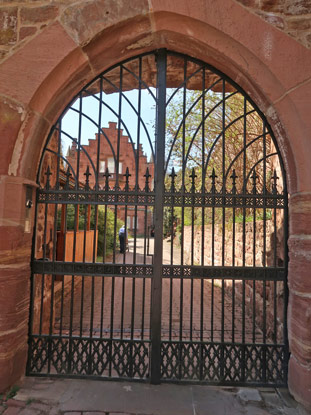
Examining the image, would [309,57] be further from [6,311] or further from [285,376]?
[6,311]

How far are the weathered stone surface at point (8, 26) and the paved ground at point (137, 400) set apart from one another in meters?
3.18

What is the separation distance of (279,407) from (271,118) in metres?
2.57

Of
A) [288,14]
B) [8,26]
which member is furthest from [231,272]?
[8,26]

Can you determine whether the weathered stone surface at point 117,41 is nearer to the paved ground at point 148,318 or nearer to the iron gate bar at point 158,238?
the iron gate bar at point 158,238

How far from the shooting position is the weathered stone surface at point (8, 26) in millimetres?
2426

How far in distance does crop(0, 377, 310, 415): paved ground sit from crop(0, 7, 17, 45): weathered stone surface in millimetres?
3182

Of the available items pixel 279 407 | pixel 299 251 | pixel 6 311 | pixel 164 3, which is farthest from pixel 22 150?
pixel 279 407

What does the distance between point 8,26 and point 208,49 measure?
1909 millimetres

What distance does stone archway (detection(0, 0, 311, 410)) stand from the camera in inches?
90.1

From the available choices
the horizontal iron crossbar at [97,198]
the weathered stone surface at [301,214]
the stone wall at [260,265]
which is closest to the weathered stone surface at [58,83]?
the horizontal iron crossbar at [97,198]

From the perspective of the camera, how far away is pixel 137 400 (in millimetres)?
2221

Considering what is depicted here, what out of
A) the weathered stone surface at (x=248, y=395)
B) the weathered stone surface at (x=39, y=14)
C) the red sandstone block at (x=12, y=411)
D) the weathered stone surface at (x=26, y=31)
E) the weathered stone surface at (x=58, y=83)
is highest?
the weathered stone surface at (x=39, y=14)

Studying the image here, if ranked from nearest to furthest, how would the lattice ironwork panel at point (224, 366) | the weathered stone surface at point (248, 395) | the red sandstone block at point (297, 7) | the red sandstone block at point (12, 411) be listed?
the red sandstone block at point (12, 411) → the weathered stone surface at point (248, 395) → the red sandstone block at point (297, 7) → the lattice ironwork panel at point (224, 366)

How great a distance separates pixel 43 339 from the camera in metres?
2.59
